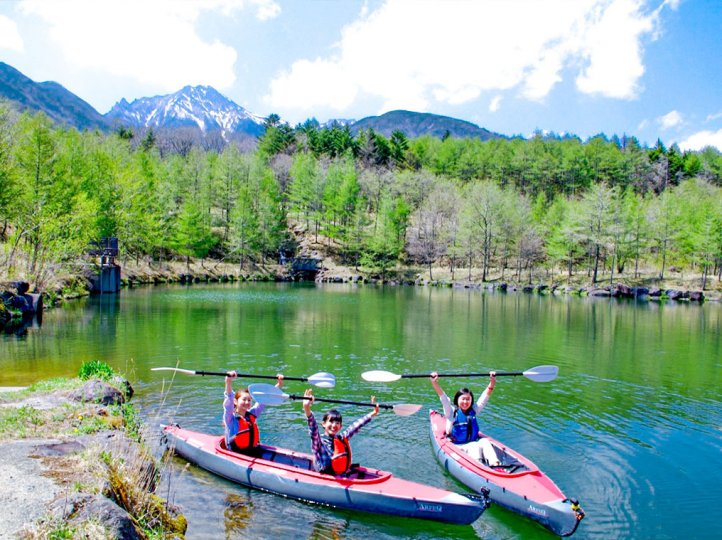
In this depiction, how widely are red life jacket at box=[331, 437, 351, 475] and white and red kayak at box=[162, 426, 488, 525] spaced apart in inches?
6.4

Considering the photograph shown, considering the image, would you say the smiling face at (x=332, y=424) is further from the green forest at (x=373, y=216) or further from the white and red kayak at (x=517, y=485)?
the green forest at (x=373, y=216)

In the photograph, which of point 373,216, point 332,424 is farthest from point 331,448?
point 373,216

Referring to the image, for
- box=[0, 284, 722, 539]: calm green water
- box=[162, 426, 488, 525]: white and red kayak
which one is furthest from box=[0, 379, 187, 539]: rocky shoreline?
box=[162, 426, 488, 525]: white and red kayak

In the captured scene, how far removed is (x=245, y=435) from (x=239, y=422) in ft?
0.97

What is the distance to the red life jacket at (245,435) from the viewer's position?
10.1 meters

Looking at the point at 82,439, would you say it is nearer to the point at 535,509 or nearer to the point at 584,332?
the point at 535,509

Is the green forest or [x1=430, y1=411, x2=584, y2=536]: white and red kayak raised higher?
the green forest

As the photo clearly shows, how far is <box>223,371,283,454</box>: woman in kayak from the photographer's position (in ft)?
33.1

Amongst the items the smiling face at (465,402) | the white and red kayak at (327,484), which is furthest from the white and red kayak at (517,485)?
the smiling face at (465,402)

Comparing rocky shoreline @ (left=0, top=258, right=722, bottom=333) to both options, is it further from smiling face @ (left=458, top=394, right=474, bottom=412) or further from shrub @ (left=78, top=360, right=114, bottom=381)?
smiling face @ (left=458, top=394, right=474, bottom=412)

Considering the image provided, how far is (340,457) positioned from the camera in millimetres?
9102

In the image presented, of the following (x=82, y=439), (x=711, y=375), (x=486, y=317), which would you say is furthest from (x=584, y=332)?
(x=82, y=439)

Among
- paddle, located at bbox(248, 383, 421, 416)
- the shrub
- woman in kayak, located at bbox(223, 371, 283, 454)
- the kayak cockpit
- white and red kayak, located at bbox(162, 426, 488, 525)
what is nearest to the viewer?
white and red kayak, located at bbox(162, 426, 488, 525)

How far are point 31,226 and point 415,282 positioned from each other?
4621 cm
